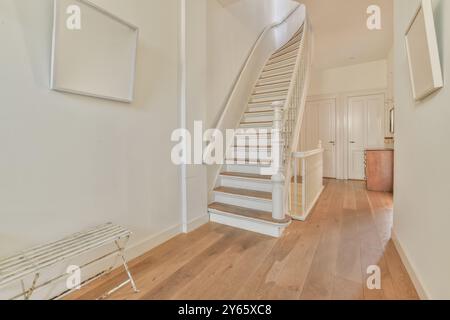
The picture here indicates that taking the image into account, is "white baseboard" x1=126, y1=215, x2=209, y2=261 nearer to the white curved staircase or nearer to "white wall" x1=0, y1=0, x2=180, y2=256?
"white wall" x1=0, y1=0, x2=180, y2=256

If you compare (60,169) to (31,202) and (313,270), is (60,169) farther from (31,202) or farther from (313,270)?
(313,270)

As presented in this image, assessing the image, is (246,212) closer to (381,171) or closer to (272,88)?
(272,88)

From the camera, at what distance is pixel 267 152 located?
10.4 feet

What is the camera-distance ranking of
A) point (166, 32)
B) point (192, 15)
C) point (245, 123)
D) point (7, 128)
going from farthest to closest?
point (245, 123)
point (192, 15)
point (166, 32)
point (7, 128)

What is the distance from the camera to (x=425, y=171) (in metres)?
1.34

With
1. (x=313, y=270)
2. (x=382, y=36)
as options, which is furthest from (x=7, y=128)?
(x=382, y=36)

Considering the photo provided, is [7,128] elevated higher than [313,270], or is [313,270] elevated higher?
[7,128]

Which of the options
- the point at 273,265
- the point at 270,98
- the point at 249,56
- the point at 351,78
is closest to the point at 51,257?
the point at 273,265

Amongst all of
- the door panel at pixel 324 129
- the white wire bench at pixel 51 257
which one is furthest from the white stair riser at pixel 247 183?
the door panel at pixel 324 129

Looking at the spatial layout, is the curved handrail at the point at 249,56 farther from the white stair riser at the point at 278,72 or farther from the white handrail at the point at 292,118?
the white handrail at the point at 292,118

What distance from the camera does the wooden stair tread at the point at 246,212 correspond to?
7.57 feet

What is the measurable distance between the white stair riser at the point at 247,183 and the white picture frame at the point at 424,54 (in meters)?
1.62

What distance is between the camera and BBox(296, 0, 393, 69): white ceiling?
128 inches

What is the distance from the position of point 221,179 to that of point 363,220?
187 cm
